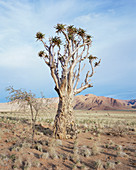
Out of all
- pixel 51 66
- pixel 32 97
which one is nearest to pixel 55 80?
pixel 51 66

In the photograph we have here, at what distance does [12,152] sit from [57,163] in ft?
8.33

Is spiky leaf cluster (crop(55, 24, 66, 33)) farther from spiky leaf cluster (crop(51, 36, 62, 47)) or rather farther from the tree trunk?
the tree trunk

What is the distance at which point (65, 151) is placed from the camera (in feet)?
29.6

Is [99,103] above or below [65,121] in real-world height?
above

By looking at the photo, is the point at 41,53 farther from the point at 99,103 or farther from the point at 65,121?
the point at 99,103

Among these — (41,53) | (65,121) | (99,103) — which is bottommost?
(65,121)

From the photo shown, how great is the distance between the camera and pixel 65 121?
12039 millimetres

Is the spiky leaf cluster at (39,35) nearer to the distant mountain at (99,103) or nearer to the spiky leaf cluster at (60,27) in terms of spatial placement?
the spiky leaf cluster at (60,27)

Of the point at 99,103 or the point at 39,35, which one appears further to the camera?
the point at 99,103

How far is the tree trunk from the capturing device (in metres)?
11.8

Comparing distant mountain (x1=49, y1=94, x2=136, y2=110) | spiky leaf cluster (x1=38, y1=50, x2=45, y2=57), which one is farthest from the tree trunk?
distant mountain (x1=49, y1=94, x2=136, y2=110)

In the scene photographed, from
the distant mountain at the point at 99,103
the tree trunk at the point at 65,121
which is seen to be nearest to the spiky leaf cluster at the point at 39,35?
the tree trunk at the point at 65,121

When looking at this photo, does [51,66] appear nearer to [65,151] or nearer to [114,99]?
[65,151]

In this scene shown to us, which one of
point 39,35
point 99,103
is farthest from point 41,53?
point 99,103
